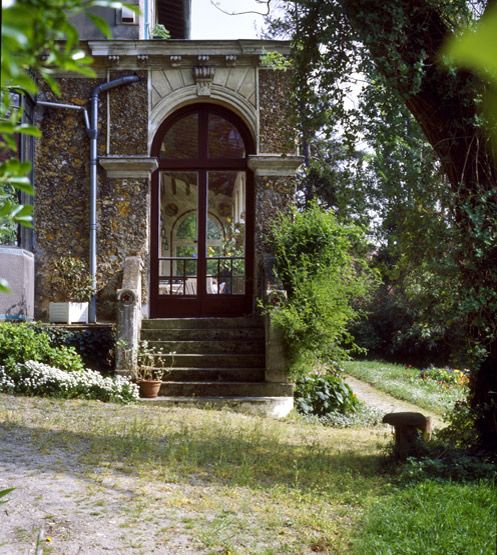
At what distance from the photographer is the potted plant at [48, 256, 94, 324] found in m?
11.5

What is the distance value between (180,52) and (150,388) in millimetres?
5631

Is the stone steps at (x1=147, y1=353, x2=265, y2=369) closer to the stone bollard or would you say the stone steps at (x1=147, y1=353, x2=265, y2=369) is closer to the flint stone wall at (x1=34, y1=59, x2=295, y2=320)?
the flint stone wall at (x1=34, y1=59, x2=295, y2=320)

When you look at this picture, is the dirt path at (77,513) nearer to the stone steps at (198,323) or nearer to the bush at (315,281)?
the bush at (315,281)

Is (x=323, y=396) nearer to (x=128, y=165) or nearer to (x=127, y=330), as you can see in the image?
(x=127, y=330)

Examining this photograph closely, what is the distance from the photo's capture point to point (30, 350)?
973 centimetres

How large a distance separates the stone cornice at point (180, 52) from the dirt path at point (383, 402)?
19.1ft

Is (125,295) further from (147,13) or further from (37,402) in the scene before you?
(147,13)

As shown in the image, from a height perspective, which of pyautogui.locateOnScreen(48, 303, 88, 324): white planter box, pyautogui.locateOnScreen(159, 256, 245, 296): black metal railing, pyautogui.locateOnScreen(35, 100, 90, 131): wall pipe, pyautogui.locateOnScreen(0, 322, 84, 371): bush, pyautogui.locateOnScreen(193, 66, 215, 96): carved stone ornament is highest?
pyautogui.locateOnScreen(193, 66, 215, 96): carved stone ornament

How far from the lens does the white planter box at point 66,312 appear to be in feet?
37.3

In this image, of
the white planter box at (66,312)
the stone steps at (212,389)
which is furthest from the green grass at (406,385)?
the white planter box at (66,312)

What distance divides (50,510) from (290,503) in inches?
59.3

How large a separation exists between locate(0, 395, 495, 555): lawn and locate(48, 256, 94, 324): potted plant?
12.8ft

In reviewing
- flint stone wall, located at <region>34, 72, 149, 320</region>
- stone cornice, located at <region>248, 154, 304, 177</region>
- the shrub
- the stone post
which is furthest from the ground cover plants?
the shrub

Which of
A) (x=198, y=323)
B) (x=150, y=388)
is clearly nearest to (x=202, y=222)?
(x=198, y=323)
